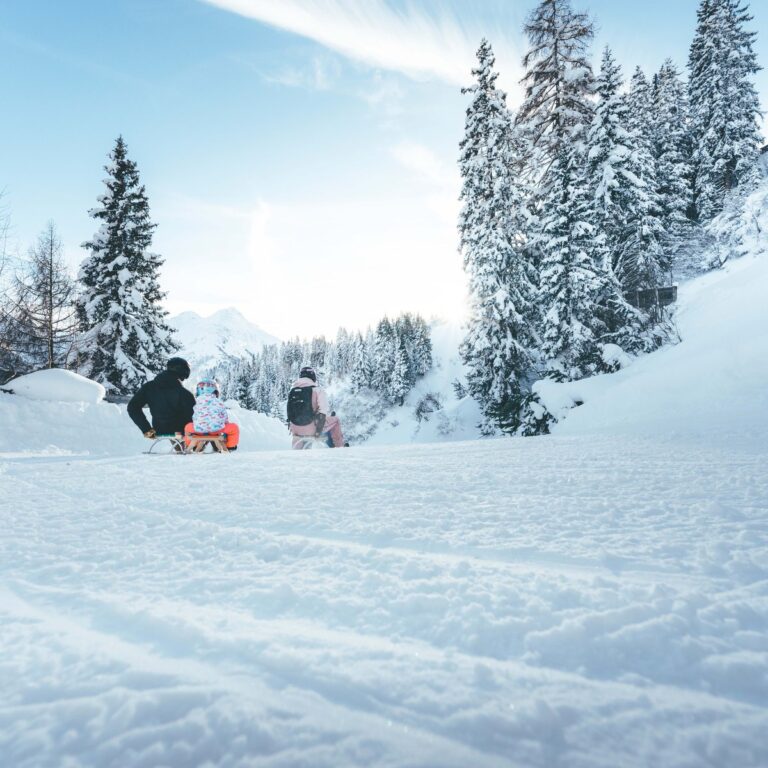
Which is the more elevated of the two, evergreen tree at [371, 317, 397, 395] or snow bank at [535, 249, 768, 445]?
evergreen tree at [371, 317, 397, 395]

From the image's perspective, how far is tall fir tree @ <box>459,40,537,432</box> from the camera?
15.1m

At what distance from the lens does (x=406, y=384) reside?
200 ft

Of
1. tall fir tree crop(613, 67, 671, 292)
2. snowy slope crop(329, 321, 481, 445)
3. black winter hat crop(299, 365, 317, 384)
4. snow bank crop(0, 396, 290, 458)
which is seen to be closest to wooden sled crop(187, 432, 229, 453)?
black winter hat crop(299, 365, 317, 384)

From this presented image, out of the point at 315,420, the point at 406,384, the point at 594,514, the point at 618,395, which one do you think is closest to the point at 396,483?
the point at 594,514

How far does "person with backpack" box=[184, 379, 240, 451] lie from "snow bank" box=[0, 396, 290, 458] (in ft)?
10.6

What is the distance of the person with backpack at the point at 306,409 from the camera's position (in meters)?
7.73

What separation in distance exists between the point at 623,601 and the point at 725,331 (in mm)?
12135

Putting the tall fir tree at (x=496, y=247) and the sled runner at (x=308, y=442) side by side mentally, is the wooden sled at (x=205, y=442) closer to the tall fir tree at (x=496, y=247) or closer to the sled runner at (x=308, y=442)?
the sled runner at (x=308, y=442)

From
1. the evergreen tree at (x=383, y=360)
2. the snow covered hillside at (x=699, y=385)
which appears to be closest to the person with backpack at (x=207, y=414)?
the snow covered hillside at (x=699, y=385)

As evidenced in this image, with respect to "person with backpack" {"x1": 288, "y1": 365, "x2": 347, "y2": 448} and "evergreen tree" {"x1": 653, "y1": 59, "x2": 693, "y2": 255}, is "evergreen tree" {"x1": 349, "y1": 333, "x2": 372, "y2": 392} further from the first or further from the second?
"person with backpack" {"x1": 288, "y1": 365, "x2": 347, "y2": 448}

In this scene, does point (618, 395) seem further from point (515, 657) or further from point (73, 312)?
point (73, 312)

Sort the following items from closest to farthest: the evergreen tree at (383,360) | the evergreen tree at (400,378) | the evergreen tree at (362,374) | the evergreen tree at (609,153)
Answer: the evergreen tree at (609,153)
the evergreen tree at (400,378)
the evergreen tree at (383,360)
the evergreen tree at (362,374)

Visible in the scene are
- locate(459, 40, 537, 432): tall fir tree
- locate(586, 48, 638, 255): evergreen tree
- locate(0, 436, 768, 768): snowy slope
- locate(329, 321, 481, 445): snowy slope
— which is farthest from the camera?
locate(329, 321, 481, 445): snowy slope

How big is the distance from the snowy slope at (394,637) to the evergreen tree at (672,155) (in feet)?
78.2
